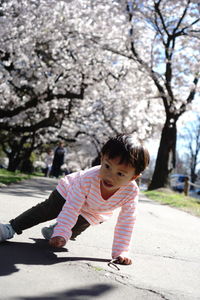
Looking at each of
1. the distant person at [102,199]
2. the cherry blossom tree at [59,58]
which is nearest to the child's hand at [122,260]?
the distant person at [102,199]

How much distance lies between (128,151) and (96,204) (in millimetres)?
608

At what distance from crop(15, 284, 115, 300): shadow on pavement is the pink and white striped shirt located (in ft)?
2.15

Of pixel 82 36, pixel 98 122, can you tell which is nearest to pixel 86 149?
pixel 98 122

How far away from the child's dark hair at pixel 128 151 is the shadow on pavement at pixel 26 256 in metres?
0.75

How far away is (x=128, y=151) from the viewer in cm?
235

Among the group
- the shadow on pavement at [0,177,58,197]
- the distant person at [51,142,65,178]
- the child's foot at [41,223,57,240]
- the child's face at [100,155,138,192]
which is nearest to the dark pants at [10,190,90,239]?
the child's foot at [41,223,57,240]

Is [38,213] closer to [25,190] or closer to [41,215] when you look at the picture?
[41,215]

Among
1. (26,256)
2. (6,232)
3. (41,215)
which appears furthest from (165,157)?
(26,256)

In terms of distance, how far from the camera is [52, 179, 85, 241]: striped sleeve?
251 cm

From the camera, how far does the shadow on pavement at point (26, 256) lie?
2.13 m

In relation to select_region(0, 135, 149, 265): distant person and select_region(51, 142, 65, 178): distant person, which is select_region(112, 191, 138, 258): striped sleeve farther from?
select_region(51, 142, 65, 178): distant person

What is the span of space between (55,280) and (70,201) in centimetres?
80

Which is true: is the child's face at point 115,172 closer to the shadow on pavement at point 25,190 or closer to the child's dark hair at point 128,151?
the child's dark hair at point 128,151

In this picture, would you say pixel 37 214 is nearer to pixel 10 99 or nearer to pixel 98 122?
pixel 10 99
